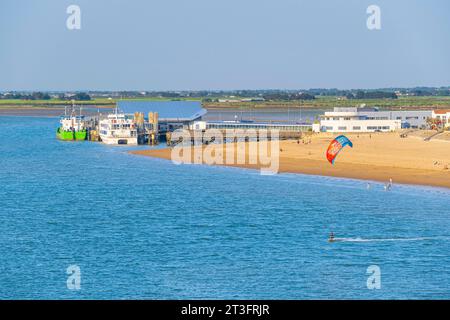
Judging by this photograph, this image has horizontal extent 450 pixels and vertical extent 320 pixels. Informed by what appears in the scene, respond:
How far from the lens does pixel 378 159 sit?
7906 centimetres

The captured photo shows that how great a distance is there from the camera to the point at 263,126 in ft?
406

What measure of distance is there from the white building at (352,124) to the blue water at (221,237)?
41.4m

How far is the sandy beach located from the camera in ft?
226

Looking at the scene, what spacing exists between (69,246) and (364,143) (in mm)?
57201

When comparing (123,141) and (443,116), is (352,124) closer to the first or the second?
(443,116)

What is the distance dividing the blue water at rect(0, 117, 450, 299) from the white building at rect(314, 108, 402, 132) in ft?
136

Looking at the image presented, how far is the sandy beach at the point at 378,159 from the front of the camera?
69000 mm

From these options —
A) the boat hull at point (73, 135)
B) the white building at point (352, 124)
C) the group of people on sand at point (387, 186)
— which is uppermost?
the white building at point (352, 124)

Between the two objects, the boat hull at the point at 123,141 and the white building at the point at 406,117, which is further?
the white building at the point at 406,117

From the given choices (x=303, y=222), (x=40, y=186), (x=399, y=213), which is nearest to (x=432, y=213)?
(x=399, y=213)

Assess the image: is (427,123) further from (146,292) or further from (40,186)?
(146,292)

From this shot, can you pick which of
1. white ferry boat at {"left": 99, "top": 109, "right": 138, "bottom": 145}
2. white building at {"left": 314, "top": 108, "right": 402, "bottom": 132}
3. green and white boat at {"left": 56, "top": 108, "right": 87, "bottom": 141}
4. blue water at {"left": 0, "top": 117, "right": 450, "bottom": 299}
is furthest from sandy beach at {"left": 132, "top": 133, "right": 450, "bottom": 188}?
green and white boat at {"left": 56, "top": 108, "right": 87, "bottom": 141}

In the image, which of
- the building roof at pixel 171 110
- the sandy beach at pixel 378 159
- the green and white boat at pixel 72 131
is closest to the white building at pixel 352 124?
the sandy beach at pixel 378 159

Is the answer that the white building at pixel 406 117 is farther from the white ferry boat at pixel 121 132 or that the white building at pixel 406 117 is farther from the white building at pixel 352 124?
the white ferry boat at pixel 121 132
